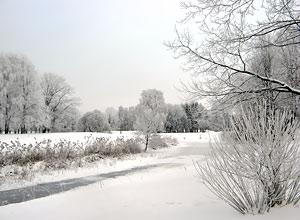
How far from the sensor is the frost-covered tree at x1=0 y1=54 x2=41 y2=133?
124ft

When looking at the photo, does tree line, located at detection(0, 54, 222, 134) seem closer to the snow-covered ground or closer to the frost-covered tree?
the frost-covered tree

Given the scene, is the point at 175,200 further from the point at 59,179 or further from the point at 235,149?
the point at 59,179

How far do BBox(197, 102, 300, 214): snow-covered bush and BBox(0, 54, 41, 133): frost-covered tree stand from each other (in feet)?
114

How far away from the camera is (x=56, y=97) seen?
61531mm

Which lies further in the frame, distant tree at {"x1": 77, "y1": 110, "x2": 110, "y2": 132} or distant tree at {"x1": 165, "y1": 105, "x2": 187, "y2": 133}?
distant tree at {"x1": 165, "y1": 105, "x2": 187, "y2": 133}

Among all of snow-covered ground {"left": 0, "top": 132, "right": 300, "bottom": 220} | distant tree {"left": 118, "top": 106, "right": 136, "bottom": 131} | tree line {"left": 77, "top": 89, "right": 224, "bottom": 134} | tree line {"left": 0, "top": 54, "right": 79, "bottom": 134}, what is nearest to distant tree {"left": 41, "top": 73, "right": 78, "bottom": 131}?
tree line {"left": 0, "top": 54, "right": 79, "bottom": 134}

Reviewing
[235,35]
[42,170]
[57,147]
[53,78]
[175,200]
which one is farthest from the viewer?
[53,78]

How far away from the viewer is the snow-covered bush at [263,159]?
18.4 ft

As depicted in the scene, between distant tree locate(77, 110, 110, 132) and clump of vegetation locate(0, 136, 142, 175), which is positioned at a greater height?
distant tree locate(77, 110, 110, 132)

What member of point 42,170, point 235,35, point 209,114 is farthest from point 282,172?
point 42,170

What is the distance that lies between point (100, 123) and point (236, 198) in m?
72.7

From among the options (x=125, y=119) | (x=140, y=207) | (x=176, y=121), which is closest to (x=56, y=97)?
(x=176, y=121)

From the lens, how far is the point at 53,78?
61719 millimetres

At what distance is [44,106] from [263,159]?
46.0m
